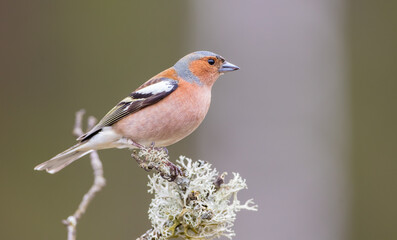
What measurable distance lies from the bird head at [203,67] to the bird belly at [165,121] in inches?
15.7

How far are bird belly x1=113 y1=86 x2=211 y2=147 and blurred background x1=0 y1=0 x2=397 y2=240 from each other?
4218mm

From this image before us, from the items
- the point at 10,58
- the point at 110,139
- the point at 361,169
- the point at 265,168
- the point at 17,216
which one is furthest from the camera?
the point at 361,169

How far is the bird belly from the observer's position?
13.4ft

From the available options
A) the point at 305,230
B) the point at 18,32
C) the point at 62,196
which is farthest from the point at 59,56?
the point at 305,230

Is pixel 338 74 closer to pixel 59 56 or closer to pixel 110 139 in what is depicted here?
pixel 59 56

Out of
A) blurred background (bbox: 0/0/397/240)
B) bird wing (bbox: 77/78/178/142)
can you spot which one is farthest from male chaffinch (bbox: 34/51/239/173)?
blurred background (bbox: 0/0/397/240)

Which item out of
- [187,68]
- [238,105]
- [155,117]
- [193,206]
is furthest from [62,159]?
[238,105]

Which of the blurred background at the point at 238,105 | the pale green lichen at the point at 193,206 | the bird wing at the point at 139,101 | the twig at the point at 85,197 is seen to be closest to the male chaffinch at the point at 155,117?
the bird wing at the point at 139,101

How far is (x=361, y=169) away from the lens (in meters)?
10.0

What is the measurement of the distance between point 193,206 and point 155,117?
1272mm

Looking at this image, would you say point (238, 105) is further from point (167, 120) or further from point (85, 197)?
point (85, 197)

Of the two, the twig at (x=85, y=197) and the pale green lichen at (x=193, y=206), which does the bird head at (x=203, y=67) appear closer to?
the twig at (x=85, y=197)

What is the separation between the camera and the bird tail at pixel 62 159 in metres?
4.41

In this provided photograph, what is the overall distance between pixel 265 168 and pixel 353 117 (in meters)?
2.74
